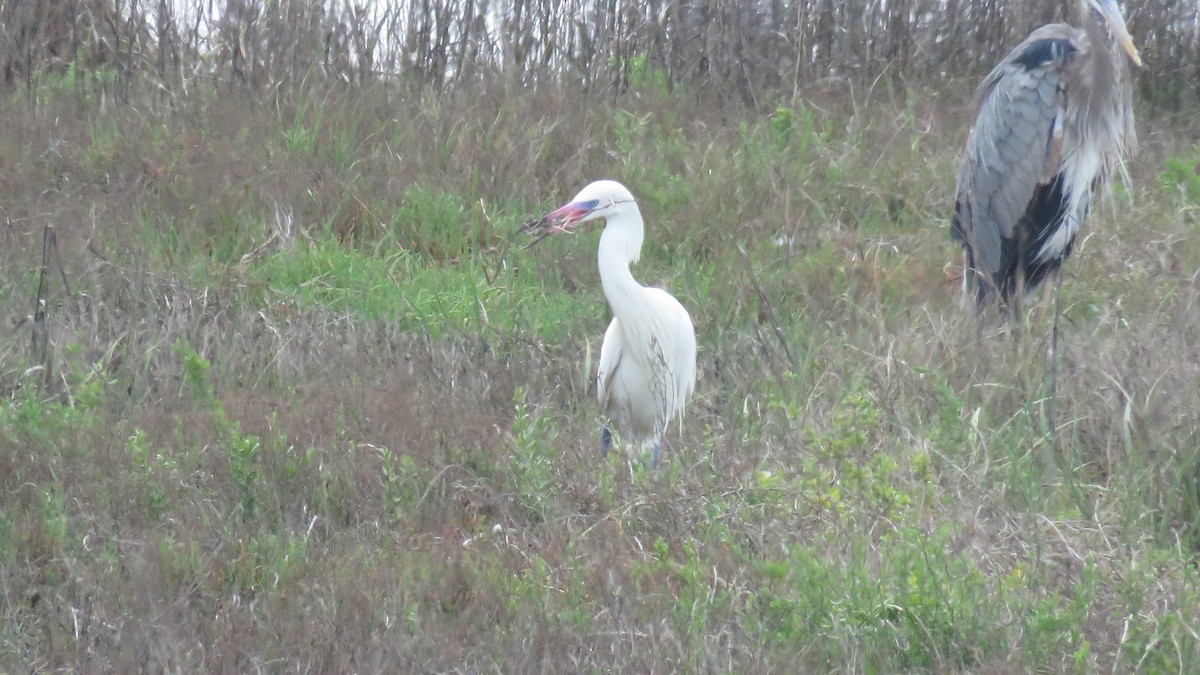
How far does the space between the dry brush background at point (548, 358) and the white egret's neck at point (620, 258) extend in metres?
0.29

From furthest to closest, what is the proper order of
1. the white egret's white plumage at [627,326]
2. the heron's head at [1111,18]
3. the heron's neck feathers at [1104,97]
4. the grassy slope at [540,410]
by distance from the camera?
the heron's head at [1111,18], the heron's neck feathers at [1104,97], the white egret's white plumage at [627,326], the grassy slope at [540,410]

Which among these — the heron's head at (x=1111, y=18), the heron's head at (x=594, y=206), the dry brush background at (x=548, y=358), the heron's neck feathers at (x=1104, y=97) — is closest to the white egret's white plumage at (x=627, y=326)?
the heron's head at (x=594, y=206)

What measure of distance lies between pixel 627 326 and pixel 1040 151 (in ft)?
6.53

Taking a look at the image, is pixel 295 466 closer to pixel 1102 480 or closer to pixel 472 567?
pixel 472 567

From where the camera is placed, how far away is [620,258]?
4.83 m

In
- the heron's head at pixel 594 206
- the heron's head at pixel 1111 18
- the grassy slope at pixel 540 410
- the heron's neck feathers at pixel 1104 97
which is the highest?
the heron's head at pixel 1111 18

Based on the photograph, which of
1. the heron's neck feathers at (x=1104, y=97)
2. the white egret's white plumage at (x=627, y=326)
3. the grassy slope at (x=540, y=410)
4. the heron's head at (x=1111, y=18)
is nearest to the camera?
the grassy slope at (x=540, y=410)

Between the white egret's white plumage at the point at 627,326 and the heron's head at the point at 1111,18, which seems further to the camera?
the heron's head at the point at 1111,18

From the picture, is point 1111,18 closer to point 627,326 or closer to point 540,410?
point 627,326

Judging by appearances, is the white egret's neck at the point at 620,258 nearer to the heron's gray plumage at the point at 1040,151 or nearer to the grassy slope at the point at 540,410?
the grassy slope at the point at 540,410

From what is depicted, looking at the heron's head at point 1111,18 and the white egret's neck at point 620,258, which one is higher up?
the heron's head at point 1111,18

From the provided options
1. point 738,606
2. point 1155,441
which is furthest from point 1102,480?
point 738,606

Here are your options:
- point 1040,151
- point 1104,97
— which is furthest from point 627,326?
point 1104,97

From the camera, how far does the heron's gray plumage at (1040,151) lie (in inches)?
221
